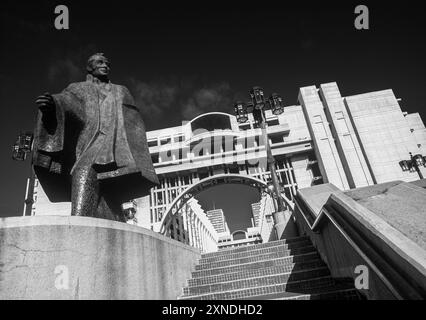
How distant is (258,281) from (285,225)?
504 centimetres

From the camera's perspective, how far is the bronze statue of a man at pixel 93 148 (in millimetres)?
3184

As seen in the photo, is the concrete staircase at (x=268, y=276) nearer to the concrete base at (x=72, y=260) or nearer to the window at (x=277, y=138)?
the concrete base at (x=72, y=260)

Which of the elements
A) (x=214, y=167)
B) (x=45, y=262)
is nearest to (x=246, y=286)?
(x=45, y=262)

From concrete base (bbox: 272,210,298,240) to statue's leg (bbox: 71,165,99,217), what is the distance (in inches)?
285

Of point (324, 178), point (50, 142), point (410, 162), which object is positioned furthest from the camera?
point (324, 178)

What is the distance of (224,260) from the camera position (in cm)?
579

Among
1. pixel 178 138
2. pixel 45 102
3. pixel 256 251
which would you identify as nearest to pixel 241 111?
pixel 256 251

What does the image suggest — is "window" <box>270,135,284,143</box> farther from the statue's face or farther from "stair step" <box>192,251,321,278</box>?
the statue's face

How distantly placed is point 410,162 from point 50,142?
24.2 m

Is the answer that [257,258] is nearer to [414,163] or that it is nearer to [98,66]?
[98,66]

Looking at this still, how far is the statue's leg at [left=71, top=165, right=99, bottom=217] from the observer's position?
311 centimetres

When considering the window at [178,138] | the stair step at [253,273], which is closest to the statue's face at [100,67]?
the stair step at [253,273]

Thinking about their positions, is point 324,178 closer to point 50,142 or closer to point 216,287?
point 216,287

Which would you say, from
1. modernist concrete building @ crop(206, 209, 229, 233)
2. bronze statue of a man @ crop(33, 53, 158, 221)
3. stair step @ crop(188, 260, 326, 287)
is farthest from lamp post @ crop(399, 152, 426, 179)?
modernist concrete building @ crop(206, 209, 229, 233)
